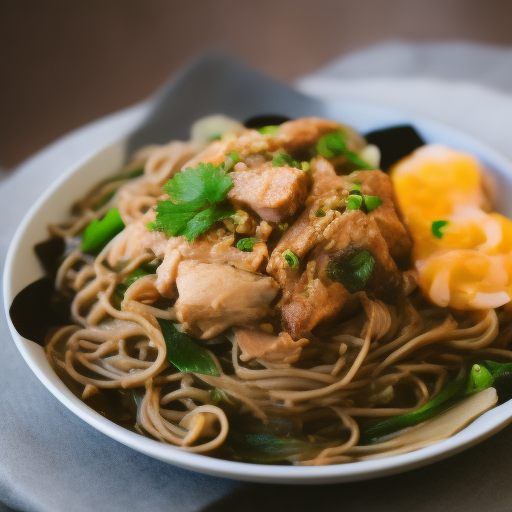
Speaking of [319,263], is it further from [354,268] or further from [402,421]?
[402,421]

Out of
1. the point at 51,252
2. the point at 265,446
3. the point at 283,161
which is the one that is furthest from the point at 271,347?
the point at 51,252

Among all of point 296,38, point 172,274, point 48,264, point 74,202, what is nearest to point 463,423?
point 172,274

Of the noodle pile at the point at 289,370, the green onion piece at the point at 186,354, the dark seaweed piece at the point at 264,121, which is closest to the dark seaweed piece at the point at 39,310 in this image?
the noodle pile at the point at 289,370

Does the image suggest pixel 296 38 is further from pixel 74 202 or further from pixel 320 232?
pixel 320 232

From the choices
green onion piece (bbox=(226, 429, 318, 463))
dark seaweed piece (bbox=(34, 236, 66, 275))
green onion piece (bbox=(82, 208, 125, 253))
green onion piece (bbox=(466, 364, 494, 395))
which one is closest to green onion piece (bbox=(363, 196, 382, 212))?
green onion piece (bbox=(466, 364, 494, 395))

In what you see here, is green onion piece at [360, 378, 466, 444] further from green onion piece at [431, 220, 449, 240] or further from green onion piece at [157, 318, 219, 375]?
green onion piece at [431, 220, 449, 240]

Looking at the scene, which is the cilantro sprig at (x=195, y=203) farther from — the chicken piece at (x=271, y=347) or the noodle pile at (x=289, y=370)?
the chicken piece at (x=271, y=347)

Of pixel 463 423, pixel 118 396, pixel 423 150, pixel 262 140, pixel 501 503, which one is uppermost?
pixel 262 140
